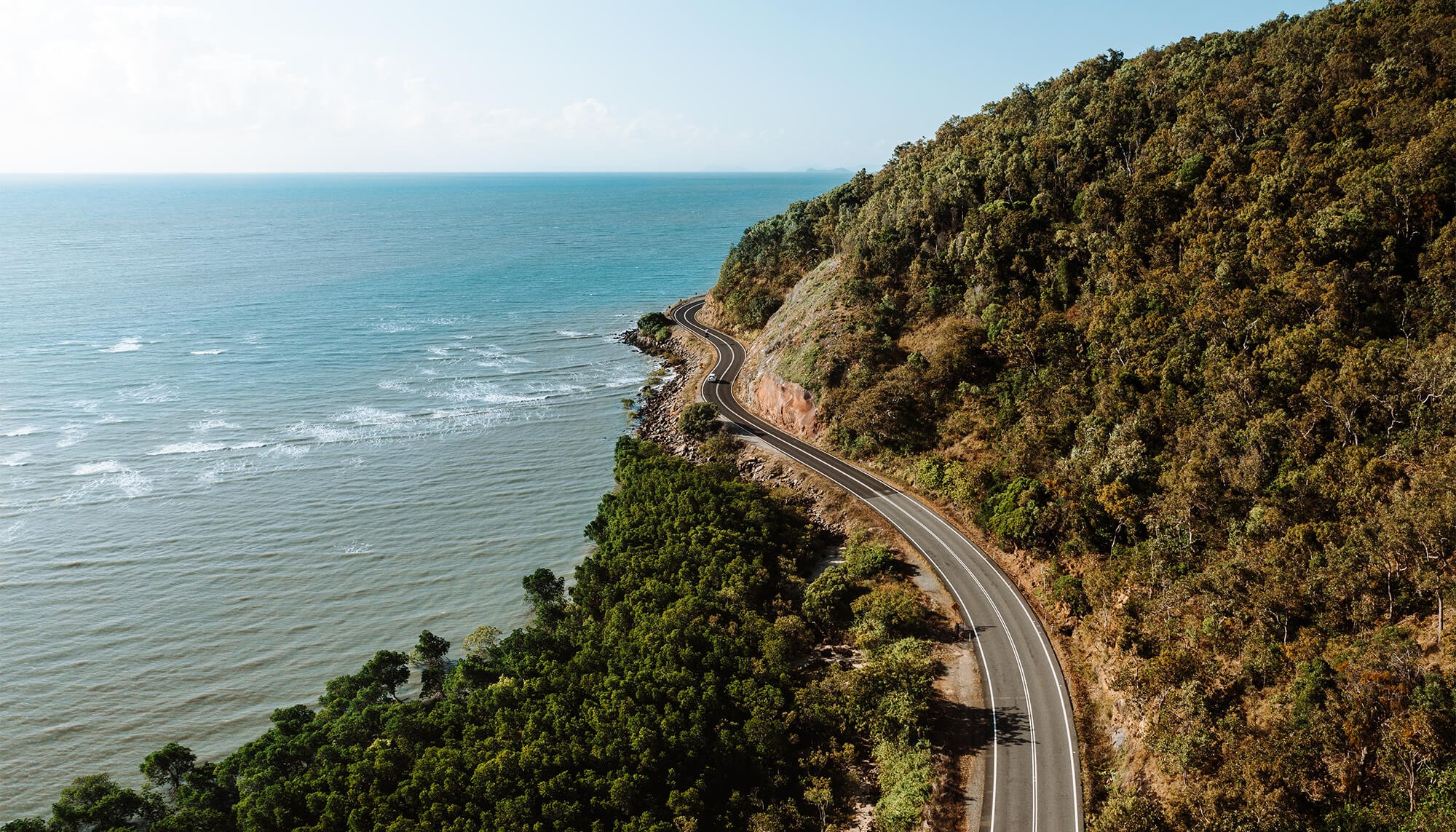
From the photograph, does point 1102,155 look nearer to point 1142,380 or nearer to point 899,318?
point 899,318

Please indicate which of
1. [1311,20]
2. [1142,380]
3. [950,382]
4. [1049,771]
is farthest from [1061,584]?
[1311,20]

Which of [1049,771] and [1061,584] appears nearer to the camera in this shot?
[1049,771]

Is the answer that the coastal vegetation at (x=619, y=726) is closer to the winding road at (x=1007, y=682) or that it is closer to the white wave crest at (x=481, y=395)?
the winding road at (x=1007, y=682)

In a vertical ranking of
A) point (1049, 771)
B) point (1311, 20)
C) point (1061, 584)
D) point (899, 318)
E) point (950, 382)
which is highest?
point (1311, 20)

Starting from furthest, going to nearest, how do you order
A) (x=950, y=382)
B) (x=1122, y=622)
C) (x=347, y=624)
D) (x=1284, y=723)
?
(x=950, y=382) < (x=347, y=624) < (x=1122, y=622) < (x=1284, y=723)

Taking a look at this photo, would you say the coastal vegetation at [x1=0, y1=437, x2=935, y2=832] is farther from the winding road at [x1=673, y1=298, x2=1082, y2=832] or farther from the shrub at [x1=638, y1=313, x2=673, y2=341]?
the shrub at [x1=638, y1=313, x2=673, y2=341]

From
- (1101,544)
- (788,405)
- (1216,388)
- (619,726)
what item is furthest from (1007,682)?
Result: (788,405)
